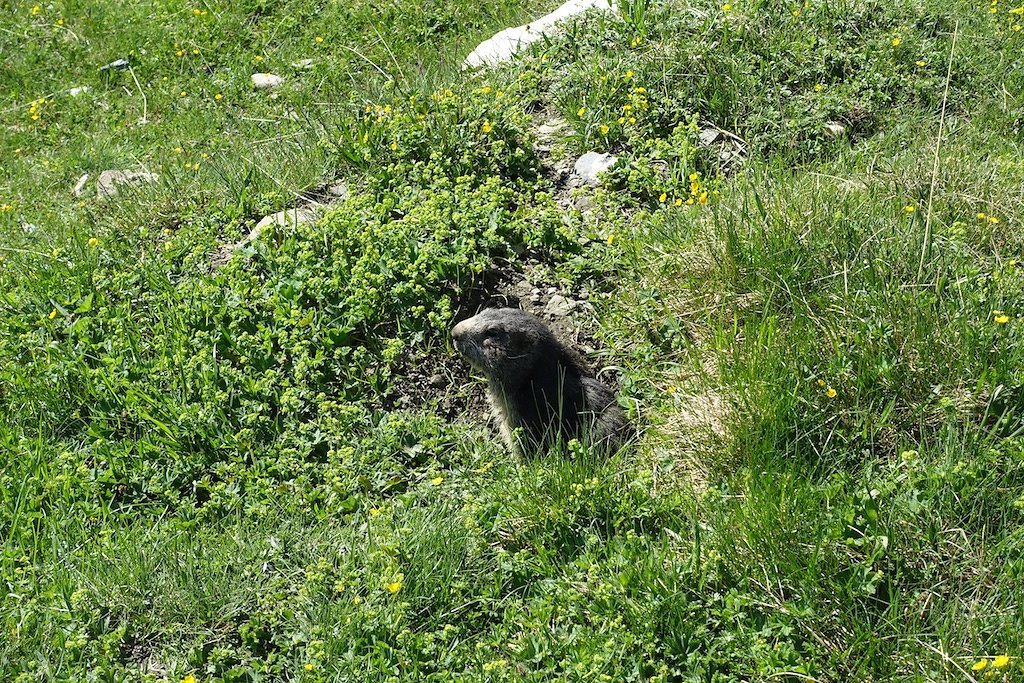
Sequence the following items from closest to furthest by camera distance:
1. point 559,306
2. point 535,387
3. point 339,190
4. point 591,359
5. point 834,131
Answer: point 535,387 < point 591,359 < point 559,306 < point 834,131 < point 339,190

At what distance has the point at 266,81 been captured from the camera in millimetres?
8461

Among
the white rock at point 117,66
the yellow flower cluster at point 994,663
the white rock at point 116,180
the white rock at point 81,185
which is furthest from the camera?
the white rock at point 117,66

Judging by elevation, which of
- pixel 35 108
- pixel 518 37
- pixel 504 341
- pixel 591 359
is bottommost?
pixel 591 359

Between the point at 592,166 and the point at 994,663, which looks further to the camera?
the point at 592,166

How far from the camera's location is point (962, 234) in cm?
473

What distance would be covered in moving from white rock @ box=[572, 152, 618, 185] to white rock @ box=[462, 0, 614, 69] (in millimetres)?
1415

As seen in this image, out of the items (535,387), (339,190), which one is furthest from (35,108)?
(535,387)

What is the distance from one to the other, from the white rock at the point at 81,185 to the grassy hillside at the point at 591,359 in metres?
0.13

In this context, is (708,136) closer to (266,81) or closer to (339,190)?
(339,190)

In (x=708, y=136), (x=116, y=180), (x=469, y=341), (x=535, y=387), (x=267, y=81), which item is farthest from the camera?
(x=267, y=81)

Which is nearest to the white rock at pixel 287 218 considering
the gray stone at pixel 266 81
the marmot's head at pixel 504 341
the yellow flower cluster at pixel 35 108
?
the marmot's head at pixel 504 341

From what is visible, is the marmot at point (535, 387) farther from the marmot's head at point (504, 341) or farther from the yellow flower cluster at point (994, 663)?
the yellow flower cluster at point (994, 663)

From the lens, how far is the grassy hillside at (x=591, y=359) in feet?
11.8

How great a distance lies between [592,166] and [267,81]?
3685mm
